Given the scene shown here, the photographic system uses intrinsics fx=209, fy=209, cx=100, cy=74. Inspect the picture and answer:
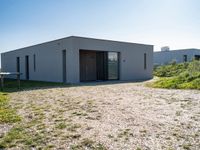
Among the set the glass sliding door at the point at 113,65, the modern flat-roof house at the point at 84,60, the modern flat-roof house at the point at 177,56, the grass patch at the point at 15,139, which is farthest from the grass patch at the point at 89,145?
the modern flat-roof house at the point at 177,56

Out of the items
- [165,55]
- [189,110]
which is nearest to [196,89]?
[189,110]

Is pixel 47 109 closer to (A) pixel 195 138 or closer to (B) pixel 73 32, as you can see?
(A) pixel 195 138

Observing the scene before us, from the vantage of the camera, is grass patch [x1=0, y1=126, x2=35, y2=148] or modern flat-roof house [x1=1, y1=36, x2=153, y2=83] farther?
modern flat-roof house [x1=1, y1=36, x2=153, y2=83]

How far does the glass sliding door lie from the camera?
16.3m

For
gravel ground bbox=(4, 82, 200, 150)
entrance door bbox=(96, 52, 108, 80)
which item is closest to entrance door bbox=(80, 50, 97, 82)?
entrance door bbox=(96, 52, 108, 80)

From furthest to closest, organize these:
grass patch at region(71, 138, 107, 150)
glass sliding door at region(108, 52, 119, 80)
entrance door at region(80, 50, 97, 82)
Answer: entrance door at region(80, 50, 97, 82), glass sliding door at region(108, 52, 119, 80), grass patch at region(71, 138, 107, 150)

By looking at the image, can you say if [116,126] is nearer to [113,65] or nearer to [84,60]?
[113,65]

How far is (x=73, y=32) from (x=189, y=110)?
38.4 feet

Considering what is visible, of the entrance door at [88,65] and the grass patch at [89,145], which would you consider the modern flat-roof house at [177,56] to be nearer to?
the entrance door at [88,65]

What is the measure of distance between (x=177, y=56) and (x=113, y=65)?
65.4ft

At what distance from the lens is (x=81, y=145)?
9.20ft

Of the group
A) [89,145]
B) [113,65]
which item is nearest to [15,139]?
[89,145]

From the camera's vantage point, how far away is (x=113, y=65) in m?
16.6

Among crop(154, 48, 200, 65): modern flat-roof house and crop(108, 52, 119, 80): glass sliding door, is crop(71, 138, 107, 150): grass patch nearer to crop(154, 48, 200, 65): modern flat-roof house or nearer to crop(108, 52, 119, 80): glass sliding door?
crop(108, 52, 119, 80): glass sliding door
